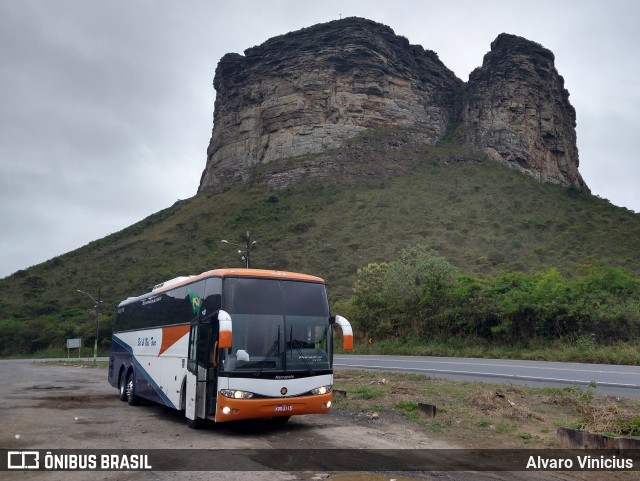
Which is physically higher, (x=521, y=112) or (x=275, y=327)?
(x=521, y=112)

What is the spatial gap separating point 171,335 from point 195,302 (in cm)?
170

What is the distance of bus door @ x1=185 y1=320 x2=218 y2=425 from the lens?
10336 mm

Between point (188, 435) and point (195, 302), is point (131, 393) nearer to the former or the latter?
point (195, 302)

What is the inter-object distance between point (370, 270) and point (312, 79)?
61.7 meters

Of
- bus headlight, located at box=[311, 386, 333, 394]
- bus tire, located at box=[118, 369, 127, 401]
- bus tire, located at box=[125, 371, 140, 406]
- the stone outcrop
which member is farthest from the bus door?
Answer: the stone outcrop

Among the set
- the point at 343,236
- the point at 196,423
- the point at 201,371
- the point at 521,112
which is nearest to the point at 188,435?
the point at 196,423

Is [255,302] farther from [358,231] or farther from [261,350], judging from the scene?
[358,231]

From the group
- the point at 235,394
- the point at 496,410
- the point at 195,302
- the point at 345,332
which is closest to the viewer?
the point at 235,394

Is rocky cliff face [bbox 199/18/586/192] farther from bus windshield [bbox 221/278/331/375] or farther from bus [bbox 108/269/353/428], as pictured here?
bus windshield [bbox 221/278/331/375]

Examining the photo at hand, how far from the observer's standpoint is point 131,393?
1563 centimetres

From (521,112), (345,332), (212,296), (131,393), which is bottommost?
(131,393)

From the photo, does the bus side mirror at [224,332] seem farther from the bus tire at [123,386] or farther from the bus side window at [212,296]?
the bus tire at [123,386]

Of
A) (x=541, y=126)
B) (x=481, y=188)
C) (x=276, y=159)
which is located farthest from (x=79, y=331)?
(x=541, y=126)

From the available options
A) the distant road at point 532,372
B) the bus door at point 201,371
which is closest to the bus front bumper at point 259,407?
the bus door at point 201,371
